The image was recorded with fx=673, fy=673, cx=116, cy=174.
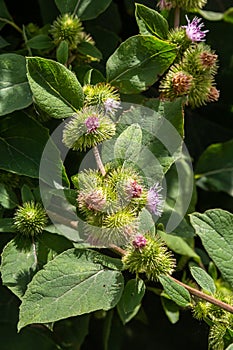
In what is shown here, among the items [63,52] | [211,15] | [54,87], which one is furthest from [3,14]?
[211,15]

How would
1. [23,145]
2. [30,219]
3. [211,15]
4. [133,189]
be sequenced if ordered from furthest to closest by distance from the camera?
[211,15], [23,145], [30,219], [133,189]

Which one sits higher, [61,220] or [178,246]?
[61,220]

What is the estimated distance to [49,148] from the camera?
1415 mm

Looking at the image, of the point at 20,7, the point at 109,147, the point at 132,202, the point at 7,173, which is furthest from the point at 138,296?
the point at 20,7

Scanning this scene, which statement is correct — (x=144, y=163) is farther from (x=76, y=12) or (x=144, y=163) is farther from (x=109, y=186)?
(x=76, y=12)

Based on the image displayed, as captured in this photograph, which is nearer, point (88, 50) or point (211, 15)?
point (88, 50)

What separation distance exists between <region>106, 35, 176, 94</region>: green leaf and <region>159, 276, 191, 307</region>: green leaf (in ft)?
1.33

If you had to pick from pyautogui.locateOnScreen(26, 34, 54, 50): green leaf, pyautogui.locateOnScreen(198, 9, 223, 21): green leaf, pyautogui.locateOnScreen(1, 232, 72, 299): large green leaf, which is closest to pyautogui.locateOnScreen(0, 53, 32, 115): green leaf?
pyautogui.locateOnScreen(26, 34, 54, 50): green leaf

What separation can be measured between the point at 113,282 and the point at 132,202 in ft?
0.53

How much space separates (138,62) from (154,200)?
29cm

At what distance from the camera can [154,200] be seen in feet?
4.32

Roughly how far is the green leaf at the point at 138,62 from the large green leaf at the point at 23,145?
0.20 meters

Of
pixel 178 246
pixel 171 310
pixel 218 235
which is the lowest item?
pixel 171 310

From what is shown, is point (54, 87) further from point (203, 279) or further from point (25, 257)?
point (203, 279)
